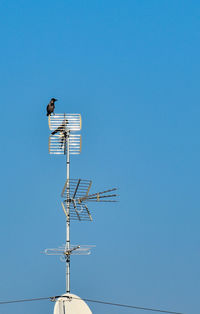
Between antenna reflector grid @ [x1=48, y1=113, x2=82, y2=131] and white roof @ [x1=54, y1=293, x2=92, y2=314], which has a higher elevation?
antenna reflector grid @ [x1=48, y1=113, x2=82, y2=131]

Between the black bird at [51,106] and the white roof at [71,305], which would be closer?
the white roof at [71,305]

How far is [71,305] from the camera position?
75.6 feet

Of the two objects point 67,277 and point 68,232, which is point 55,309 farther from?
point 68,232

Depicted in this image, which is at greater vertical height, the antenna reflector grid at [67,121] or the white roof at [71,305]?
the antenna reflector grid at [67,121]

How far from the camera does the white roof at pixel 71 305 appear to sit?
897 inches

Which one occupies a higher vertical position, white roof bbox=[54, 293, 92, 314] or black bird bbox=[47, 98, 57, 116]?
black bird bbox=[47, 98, 57, 116]

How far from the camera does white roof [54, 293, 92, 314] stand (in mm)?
22794

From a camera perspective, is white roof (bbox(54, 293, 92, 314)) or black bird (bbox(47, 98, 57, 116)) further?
black bird (bbox(47, 98, 57, 116))

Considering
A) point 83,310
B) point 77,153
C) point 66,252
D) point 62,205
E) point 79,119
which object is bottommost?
point 83,310

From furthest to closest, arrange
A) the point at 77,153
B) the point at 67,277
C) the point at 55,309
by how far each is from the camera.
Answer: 1. the point at 77,153
2. the point at 67,277
3. the point at 55,309

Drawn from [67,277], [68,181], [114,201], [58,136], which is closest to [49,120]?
[58,136]

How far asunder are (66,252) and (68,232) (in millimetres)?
996

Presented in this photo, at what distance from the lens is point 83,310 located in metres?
23.1

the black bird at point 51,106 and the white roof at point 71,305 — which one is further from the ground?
the black bird at point 51,106
